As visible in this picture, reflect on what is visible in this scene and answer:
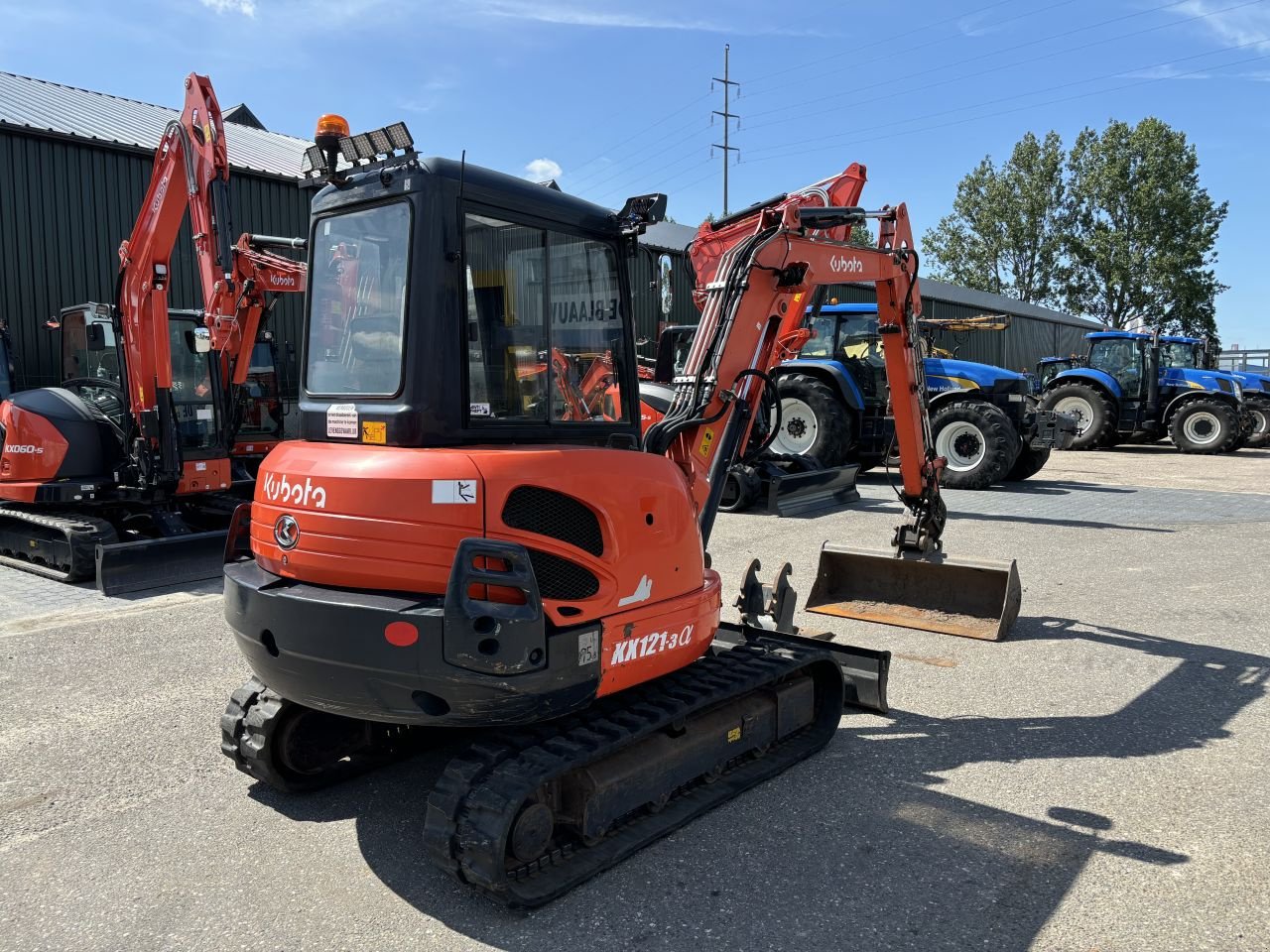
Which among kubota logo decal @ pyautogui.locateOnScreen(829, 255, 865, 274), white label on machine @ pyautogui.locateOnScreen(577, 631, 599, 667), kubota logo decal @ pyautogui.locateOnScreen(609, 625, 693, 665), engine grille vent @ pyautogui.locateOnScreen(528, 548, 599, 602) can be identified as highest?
kubota logo decal @ pyautogui.locateOnScreen(829, 255, 865, 274)

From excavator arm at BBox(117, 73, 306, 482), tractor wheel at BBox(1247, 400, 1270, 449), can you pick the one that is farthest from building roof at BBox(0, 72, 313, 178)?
tractor wheel at BBox(1247, 400, 1270, 449)

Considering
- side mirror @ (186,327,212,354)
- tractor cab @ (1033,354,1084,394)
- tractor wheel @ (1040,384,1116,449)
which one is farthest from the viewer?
tractor cab @ (1033,354,1084,394)

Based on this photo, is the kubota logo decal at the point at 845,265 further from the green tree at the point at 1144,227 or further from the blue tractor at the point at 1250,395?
the green tree at the point at 1144,227

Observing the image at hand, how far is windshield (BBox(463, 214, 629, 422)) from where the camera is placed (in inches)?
144

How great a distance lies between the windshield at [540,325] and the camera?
3646 mm

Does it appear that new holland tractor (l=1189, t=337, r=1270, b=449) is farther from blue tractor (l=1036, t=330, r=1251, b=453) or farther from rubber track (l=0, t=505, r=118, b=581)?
rubber track (l=0, t=505, r=118, b=581)

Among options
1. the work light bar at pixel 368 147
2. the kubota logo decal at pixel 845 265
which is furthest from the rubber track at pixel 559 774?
the kubota logo decal at pixel 845 265

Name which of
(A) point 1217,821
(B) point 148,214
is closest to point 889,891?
(A) point 1217,821

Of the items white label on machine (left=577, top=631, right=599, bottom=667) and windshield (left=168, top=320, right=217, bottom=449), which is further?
windshield (left=168, top=320, right=217, bottom=449)

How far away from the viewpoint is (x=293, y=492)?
3.58 metres

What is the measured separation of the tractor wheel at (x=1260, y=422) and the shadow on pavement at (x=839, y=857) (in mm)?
21619

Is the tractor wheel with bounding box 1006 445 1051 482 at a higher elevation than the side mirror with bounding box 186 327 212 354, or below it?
below

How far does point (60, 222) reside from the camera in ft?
45.5

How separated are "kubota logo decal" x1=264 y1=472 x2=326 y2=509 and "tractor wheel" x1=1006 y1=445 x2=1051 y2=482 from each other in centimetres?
1323
